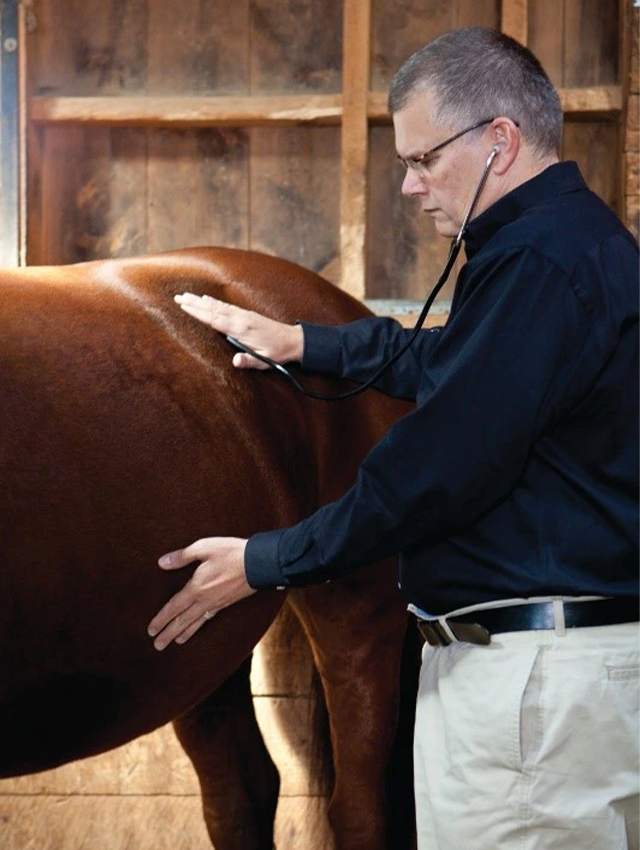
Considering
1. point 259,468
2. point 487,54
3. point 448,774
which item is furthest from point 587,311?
point 259,468

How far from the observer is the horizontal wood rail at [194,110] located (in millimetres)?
2871

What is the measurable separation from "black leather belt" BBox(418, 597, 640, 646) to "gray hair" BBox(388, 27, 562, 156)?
576 millimetres

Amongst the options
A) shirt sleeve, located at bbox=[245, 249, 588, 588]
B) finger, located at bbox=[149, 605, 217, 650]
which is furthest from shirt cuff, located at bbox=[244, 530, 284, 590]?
finger, located at bbox=[149, 605, 217, 650]

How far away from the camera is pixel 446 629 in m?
1.52

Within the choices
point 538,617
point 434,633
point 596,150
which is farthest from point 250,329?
point 596,150

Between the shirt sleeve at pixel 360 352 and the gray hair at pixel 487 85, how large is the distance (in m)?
0.64

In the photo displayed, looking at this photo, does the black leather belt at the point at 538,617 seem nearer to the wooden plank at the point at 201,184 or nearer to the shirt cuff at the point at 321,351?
the shirt cuff at the point at 321,351

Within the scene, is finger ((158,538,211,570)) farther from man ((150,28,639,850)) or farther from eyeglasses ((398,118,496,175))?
eyeglasses ((398,118,496,175))

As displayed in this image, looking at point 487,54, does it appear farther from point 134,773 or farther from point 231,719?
point 134,773

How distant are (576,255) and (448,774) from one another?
668 mm

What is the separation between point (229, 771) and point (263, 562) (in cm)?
118

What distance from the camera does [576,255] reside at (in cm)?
140

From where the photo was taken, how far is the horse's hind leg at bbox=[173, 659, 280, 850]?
2578 millimetres

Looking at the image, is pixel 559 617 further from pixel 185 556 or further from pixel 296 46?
pixel 296 46
